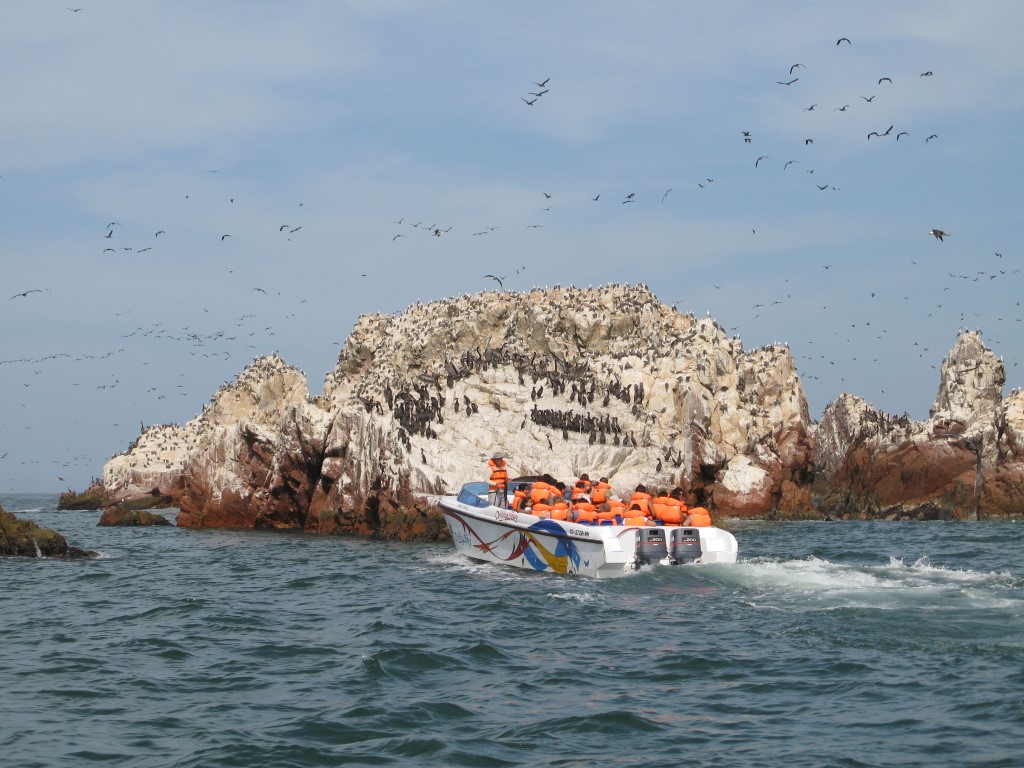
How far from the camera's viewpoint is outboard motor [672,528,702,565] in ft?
86.1

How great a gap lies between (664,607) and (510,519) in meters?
9.27

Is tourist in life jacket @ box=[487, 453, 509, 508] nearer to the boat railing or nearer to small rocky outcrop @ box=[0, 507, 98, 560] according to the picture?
the boat railing

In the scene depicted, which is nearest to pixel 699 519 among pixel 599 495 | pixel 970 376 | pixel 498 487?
pixel 599 495

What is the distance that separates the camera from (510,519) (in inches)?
1192

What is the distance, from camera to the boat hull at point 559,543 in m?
26.0

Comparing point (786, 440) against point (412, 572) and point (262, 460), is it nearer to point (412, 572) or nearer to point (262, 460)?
point (262, 460)

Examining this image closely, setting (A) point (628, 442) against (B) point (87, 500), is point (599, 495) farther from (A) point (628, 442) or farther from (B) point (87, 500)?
(B) point (87, 500)

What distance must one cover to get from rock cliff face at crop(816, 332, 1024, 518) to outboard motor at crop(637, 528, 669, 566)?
32.0 meters

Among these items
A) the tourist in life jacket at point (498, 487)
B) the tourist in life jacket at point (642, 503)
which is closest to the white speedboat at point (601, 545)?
the tourist in life jacket at point (642, 503)

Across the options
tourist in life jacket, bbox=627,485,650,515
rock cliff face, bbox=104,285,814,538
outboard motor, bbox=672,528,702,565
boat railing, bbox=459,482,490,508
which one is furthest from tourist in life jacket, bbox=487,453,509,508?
rock cliff face, bbox=104,285,814,538

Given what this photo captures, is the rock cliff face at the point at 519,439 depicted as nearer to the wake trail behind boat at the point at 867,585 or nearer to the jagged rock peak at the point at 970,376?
the jagged rock peak at the point at 970,376

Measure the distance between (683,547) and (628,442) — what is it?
2171cm

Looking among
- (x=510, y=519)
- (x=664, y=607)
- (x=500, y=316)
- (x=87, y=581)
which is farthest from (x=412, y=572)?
(x=500, y=316)

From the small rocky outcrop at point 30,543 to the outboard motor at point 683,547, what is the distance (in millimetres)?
20266
